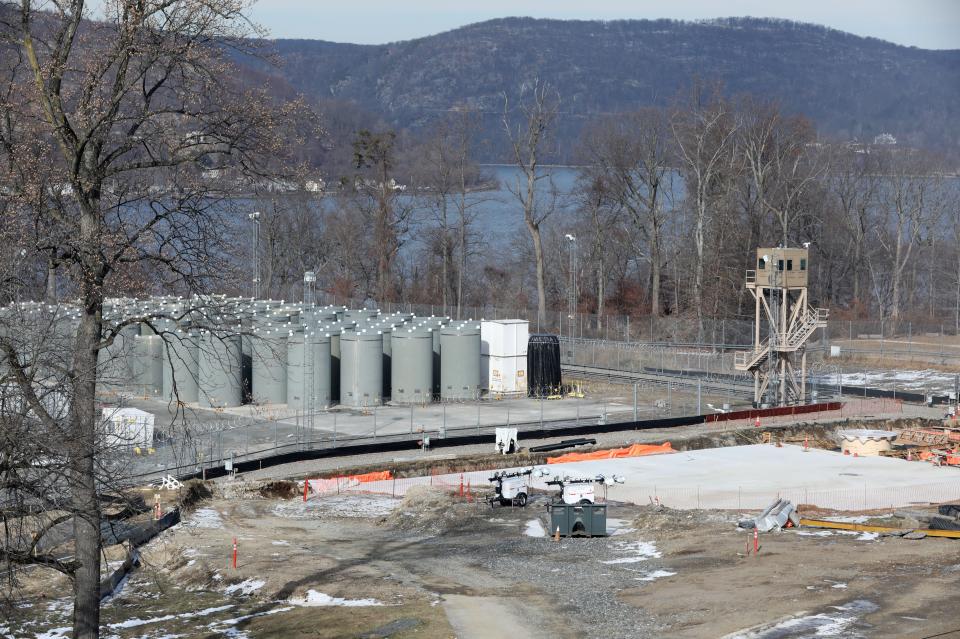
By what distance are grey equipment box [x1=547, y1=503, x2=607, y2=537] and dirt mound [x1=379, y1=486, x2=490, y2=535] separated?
263cm

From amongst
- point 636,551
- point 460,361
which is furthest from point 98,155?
point 460,361

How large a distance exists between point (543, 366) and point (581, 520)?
24.2m

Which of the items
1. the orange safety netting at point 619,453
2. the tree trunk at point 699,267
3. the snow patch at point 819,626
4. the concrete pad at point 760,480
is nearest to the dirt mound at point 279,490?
the concrete pad at point 760,480

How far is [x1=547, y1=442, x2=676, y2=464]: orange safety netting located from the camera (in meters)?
39.9

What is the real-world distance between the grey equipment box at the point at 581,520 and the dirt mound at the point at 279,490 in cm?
897

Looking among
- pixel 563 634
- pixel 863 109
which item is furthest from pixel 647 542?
pixel 863 109

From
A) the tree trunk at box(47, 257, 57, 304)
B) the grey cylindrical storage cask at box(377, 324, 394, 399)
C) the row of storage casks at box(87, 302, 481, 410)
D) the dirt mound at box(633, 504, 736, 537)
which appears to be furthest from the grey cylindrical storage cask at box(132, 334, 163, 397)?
the tree trunk at box(47, 257, 57, 304)

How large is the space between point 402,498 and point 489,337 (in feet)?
64.3

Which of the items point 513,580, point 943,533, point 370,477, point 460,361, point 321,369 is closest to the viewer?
point 513,580

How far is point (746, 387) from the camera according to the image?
56344 millimetres

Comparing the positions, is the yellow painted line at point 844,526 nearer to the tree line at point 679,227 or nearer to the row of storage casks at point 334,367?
the row of storage casks at point 334,367

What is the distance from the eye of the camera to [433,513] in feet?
104

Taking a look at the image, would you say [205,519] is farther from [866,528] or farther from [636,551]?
[866,528]

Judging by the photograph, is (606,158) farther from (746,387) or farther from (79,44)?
(79,44)
